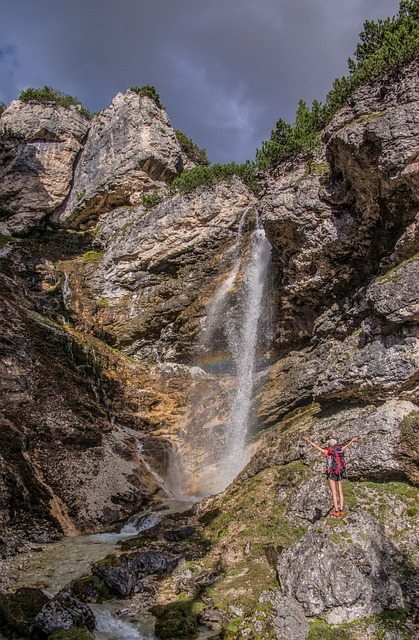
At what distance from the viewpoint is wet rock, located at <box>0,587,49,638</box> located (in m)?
8.03

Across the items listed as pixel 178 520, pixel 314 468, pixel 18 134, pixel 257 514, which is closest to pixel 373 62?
pixel 314 468

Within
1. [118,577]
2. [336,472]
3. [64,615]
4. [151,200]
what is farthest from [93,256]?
[64,615]

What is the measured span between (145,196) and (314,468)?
878 inches

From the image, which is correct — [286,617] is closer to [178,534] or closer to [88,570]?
[178,534]

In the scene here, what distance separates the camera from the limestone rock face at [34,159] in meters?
33.2

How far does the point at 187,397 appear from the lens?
75.7 feet

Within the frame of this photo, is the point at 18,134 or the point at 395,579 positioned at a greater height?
the point at 18,134

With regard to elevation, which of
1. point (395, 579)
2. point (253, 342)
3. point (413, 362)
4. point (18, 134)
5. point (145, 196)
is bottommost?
point (395, 579)

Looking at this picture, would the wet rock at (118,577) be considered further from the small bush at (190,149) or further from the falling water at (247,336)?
the small bush at (190,149)

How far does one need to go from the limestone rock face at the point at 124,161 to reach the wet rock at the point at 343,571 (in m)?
26.5

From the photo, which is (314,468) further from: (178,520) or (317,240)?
(317,240)

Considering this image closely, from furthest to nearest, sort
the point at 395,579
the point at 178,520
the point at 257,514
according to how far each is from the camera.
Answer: the point at 178,520 → the point at 257,514 → the point at 395,579

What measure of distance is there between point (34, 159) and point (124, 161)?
7982 mm

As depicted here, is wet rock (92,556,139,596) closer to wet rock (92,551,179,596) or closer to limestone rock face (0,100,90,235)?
wet rock (92,551,179,596)
